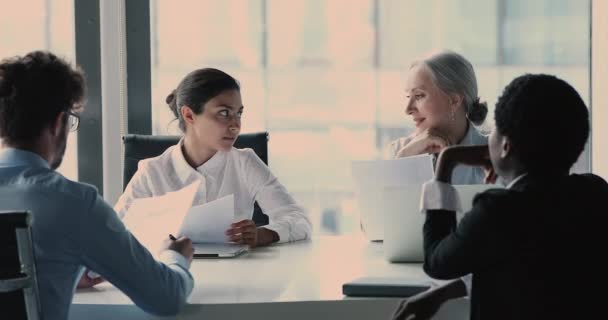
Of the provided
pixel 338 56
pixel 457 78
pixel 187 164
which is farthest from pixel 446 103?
pixel 338 56

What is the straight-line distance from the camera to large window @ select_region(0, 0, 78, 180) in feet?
12.3

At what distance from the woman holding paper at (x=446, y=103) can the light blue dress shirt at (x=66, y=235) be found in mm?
1468

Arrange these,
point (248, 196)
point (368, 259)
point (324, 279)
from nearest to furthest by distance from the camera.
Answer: point (324, 279)
point (368, 259)
point (248, 196)

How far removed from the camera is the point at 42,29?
151 inches

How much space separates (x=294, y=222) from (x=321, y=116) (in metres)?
1.65

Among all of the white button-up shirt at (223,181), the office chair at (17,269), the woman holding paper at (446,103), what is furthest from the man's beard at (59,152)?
the woman holding paper at (446,103)

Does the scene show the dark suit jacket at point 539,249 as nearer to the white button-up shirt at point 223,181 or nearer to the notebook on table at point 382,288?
the notebook on table at point 382,288

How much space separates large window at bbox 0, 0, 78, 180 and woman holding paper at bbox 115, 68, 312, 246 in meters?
1.03

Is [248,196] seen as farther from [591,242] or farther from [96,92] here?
[591,242]

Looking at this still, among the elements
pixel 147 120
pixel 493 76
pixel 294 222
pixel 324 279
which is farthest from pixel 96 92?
pixel 324 279

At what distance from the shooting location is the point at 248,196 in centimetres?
289

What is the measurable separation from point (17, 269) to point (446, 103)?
1805 mm

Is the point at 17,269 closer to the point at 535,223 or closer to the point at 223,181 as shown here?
the point at 535,223

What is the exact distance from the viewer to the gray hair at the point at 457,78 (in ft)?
9.12
